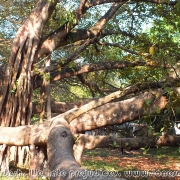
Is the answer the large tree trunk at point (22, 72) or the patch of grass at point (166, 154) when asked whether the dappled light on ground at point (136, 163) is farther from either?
the large tree trunk at point (22, 72)

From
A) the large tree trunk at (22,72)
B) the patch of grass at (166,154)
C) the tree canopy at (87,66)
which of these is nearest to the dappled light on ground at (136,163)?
the patch of grass at (166,154)

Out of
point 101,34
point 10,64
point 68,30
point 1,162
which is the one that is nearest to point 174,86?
point 1,162

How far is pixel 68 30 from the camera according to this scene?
22.8 ft

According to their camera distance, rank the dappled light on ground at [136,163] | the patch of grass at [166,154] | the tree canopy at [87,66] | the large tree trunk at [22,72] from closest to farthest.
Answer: the tree canopy at [87,66] → the large tree trunk at [22,72] → the dappled light on ground at [136,163] → the patch of grass at [166,154]

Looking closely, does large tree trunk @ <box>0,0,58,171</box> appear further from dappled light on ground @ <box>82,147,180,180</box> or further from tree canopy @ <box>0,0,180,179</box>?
dappled light on ground @ <box>82,147,180,180</box>

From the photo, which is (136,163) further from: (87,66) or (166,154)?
(87,66)

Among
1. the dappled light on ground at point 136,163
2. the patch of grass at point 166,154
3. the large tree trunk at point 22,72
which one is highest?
the large tree trunk at point 22,72

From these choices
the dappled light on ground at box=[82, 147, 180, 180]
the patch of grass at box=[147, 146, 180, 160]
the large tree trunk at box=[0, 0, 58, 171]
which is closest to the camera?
the large tree trunk at box=[0, 0, 58, 171]

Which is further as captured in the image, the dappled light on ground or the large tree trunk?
the dappled light on ground

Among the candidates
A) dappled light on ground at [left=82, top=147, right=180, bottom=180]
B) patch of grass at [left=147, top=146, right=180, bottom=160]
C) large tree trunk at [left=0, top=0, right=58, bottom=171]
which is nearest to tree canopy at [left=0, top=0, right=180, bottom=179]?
large tree trunk at [left=0, top=0, right=58, bottom=171]

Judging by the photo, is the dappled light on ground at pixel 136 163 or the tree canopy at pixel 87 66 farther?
the dappled light on ground at pixel 136 163

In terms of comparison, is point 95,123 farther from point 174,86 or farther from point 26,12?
point 26,12

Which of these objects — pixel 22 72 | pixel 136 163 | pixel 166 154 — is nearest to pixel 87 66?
pixel 22 72

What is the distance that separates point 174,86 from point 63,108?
497 cm
